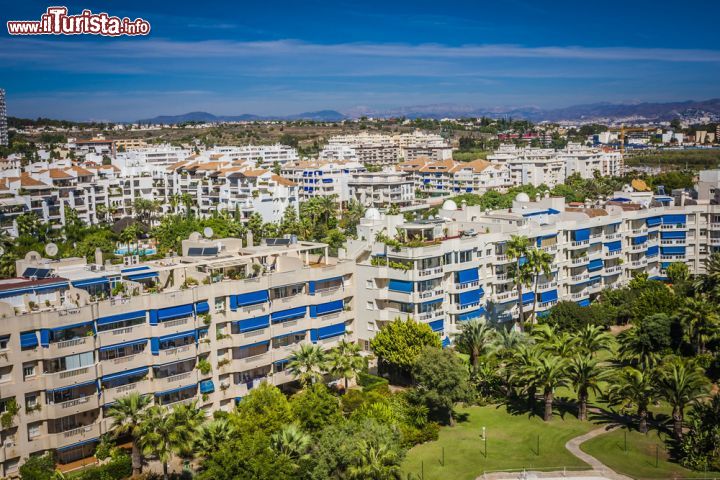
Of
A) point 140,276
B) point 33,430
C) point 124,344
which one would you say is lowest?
point 33,430

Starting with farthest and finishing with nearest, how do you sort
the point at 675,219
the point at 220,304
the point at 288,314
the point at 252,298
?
the point at 675,219, the point at 288,314, the point at 252,298, the point at 220,304

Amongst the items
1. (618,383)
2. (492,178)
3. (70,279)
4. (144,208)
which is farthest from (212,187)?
(618,383)

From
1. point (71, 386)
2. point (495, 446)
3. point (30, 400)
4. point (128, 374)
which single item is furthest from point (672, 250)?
point (30, 400)

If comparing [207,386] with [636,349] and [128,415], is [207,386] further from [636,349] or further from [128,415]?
[636,349]

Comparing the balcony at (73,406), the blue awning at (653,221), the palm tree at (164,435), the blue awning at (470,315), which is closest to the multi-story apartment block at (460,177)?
the blue awning at (653,221)

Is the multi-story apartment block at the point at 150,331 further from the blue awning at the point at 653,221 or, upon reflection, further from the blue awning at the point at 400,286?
the blue awning at the point at 653,221

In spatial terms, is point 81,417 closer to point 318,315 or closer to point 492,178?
point 318,315

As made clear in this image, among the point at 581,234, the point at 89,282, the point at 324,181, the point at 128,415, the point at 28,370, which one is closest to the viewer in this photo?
the point at 128,415
